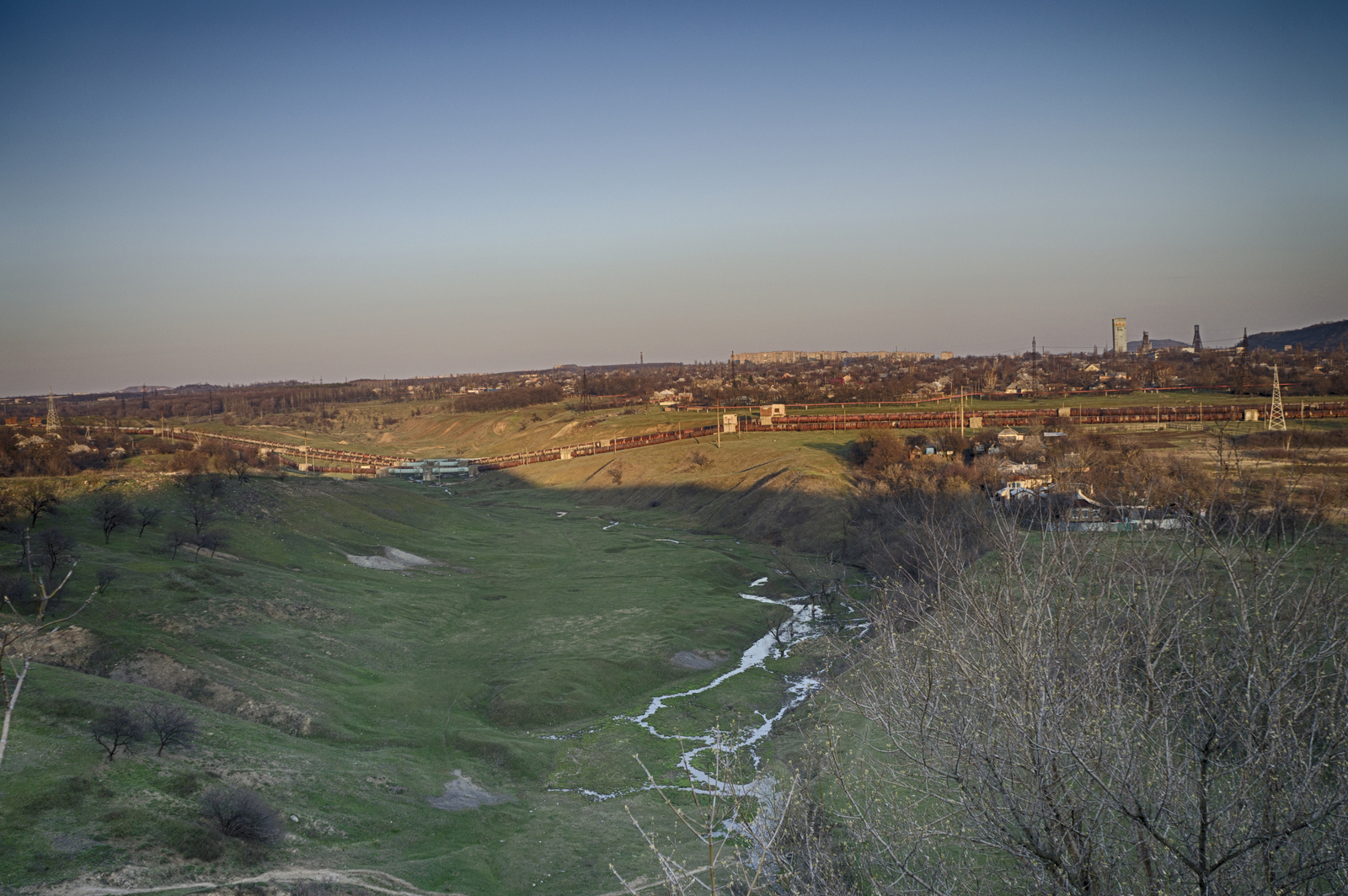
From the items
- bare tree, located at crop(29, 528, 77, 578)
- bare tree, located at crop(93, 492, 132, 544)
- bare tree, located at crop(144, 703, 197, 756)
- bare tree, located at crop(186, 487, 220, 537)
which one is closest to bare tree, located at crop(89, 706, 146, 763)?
bare tree, located at crop(144, 703, 197, 756)

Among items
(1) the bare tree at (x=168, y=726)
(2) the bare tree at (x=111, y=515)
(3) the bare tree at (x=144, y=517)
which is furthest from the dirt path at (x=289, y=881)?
(3) the bare tree at (x=144, y=517)

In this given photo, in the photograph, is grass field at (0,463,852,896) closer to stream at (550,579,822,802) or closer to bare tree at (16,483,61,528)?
stream at (550,579,822,802)

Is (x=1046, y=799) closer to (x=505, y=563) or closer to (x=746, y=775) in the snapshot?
(x=746, y=775)

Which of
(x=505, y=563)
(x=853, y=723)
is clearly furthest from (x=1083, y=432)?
(x=853, y=723)

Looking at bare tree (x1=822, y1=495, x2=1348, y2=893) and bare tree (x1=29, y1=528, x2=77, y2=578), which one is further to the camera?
bare tree (x1=29, y1=528, x2=77, y2=578)

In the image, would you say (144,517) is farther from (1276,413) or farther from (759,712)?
(1276,413)

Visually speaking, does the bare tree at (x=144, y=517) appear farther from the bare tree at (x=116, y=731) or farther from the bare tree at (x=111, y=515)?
the bare tree at (x=116, y=731)

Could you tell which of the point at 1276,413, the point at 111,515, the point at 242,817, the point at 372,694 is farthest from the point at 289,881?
the point at 1276,413
